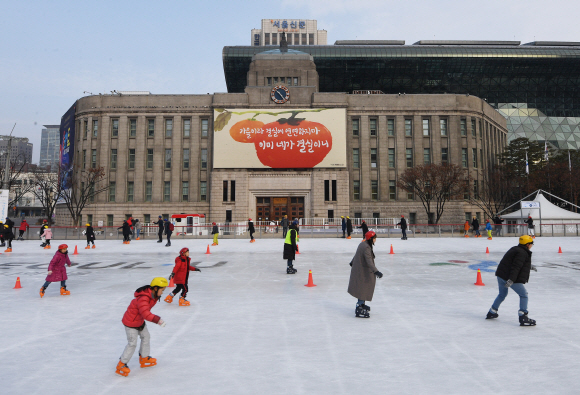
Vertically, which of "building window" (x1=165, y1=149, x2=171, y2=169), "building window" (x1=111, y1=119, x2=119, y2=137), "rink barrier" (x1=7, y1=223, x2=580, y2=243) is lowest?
"rink barrier" (x1=7, y1=223, x2=580, y2=243)

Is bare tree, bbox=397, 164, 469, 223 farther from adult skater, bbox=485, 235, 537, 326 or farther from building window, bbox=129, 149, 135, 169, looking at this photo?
adult skater, bbox=485, 235, 537, 326

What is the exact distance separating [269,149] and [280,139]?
183 centimetres

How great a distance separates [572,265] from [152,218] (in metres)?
44.2

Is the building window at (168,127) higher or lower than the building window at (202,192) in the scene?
higher

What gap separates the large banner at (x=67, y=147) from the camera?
169 feet

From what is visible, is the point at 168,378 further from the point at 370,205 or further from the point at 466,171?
the point at 466,171

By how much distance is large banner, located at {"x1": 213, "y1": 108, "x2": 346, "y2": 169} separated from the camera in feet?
157

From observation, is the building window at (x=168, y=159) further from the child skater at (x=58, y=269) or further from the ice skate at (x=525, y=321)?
the ice skate at (x=525, y=321)

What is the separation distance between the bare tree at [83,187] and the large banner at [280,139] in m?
14.4

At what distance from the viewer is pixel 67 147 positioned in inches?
2144

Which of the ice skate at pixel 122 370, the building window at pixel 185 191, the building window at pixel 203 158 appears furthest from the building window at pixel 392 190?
the ice skate at pixel 122 370

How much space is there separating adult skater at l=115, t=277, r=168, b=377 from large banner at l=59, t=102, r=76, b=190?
51.4 m

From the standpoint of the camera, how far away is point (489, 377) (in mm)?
4824

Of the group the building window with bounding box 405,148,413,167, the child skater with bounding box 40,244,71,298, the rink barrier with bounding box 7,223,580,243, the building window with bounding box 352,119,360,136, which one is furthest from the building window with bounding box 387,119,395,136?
the child skater with bounding box 40,244,71,298
